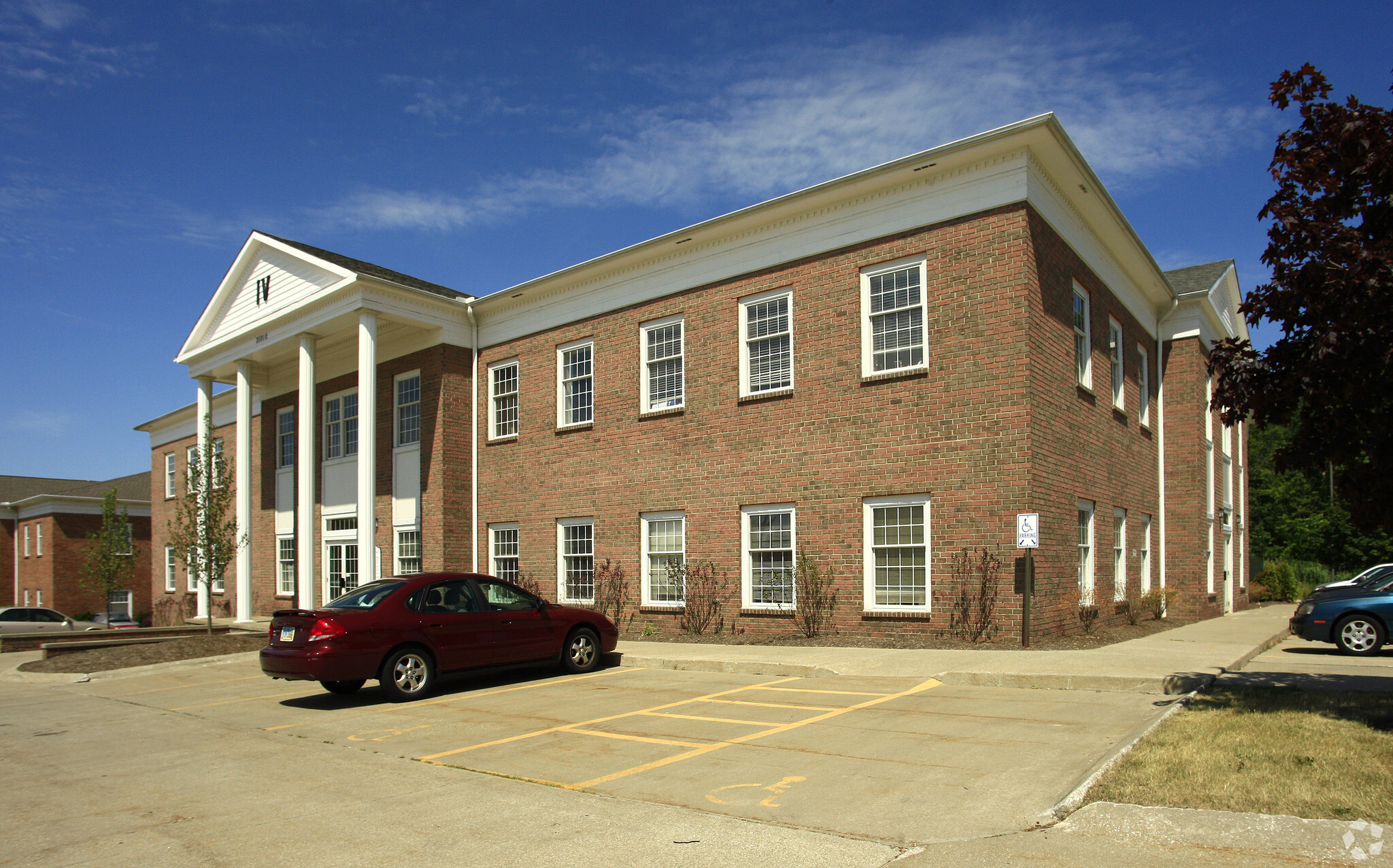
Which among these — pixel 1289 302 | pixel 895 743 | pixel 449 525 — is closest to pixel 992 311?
pixel 1289 302

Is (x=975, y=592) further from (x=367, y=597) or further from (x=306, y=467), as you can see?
(x=306, y=467)

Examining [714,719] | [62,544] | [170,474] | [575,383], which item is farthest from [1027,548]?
[62,544]

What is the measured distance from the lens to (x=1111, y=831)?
527 cm

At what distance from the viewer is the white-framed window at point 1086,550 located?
16953mm

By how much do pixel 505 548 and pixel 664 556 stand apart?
576 cm

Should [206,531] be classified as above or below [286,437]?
below

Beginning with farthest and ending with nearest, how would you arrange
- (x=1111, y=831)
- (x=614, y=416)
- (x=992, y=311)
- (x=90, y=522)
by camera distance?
(x=90, y=522) < (x=614, y=416) < (x=992, y=311) < (x=1111, y=831)

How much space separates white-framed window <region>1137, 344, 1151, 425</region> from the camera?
22.1m

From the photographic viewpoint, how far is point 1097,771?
6.29 metres

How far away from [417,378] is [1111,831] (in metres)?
22.1

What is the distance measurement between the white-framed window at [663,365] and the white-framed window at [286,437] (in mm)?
15162

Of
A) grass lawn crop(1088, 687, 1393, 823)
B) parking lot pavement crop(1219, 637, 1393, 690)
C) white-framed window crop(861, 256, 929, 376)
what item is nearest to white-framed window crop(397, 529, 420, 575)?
white-framed window crop(861, 256, 929, 376)

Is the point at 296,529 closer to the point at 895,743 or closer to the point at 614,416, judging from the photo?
the point at 614,416

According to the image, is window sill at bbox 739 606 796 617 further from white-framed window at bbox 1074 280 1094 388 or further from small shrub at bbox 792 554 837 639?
white-framed window at bbox 1074 280 1094 388
